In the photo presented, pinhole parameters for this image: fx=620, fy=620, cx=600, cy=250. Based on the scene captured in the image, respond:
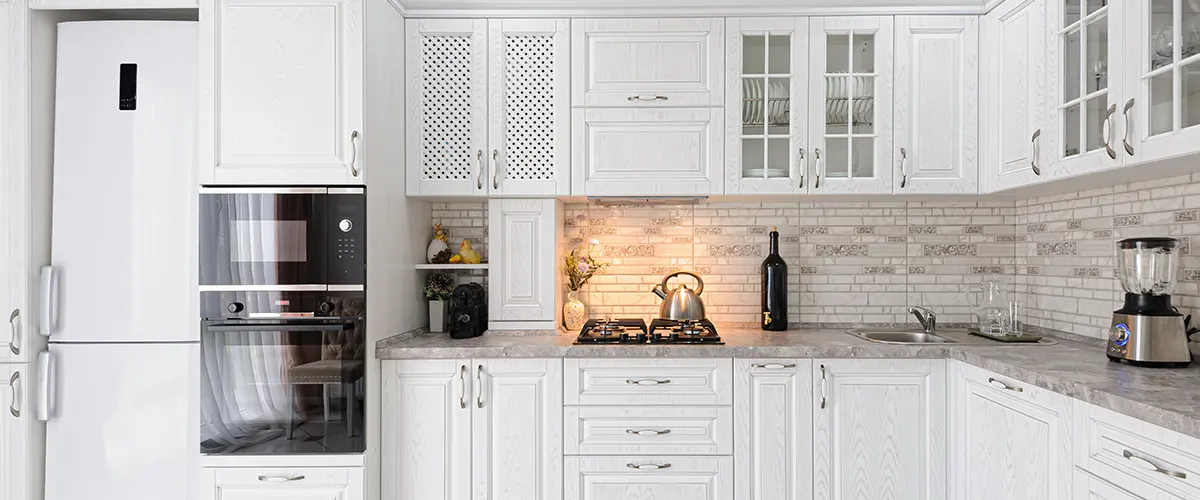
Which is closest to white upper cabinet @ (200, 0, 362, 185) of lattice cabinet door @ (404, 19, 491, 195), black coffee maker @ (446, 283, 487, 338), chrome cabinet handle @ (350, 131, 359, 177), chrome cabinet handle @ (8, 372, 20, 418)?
chrome cabinet handle @ (350, 131, 359, 177)

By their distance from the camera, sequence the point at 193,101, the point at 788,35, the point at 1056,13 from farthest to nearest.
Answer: the point at 788,35 < the point at 193,101 < the point at 1056,13

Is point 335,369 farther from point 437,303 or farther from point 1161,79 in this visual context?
point 1161,79

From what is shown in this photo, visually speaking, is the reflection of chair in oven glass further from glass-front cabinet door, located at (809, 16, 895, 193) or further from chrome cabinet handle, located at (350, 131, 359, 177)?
glass-front cabinet door, located at (809, 16, 895, 193)

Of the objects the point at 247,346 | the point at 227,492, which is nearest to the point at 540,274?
the point at 247,346

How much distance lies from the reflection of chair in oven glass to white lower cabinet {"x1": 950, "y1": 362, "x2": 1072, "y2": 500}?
2.26 meters

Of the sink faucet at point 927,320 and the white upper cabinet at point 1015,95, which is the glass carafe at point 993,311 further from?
the white upper cabinet at point 1015,95

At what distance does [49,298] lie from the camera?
7.46 ft

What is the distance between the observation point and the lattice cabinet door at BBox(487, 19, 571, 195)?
2691 millimetres

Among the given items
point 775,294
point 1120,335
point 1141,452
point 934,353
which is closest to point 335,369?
point 775,294

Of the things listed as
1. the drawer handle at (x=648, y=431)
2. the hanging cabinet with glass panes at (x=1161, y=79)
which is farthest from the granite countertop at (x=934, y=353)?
the hanging cabinet with glass panes at (x=1161, y=79)

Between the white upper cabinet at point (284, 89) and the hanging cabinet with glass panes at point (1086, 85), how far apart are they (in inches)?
97.2

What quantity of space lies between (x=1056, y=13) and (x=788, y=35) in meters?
0.94

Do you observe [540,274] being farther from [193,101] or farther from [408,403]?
[193,101]

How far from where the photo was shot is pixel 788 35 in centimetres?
269
